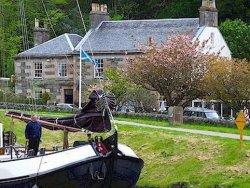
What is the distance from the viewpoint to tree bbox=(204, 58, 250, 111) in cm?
4956

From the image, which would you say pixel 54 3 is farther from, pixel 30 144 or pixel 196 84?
pixel 30 144

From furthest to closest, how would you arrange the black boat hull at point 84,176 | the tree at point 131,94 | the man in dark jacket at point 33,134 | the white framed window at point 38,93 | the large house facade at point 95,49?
the white framed window at point 38,93, the large house facade at point 95,49, the tree at point 131,94, the man in dark jacket at point 33,134, the black boat hull at point 84,176

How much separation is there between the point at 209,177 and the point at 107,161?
272 inches

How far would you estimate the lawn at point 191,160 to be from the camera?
31.4 metres

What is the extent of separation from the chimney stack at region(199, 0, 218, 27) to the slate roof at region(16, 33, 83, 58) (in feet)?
41.5

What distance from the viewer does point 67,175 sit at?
2652cm

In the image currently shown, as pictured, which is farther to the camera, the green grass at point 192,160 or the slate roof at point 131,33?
the slate roof at point 131,33

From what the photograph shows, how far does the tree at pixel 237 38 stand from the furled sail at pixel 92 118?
156 ft

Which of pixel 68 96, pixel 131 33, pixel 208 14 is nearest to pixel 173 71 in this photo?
pixel 208 14

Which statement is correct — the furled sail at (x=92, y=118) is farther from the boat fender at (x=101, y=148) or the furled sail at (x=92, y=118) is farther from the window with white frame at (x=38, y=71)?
the window with white frame at (x=38, y=71)

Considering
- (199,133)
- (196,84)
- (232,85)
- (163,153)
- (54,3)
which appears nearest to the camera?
(163,153)

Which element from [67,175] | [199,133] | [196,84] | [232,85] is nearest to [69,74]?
[196,84]

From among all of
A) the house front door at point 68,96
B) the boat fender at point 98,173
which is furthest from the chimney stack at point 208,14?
the boat fender at point 98,173

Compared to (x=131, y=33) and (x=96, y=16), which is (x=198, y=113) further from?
(x=96, y=16)
